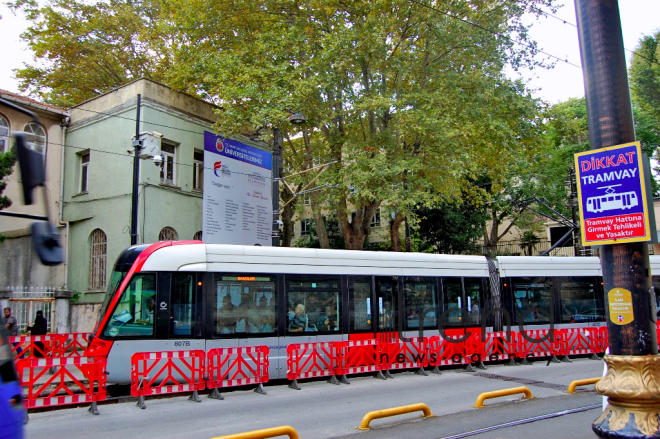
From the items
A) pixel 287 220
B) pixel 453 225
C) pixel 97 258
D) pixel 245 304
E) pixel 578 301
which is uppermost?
pixel 453 225

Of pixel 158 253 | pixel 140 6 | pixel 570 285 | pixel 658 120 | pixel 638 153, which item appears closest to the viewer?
pixel 638 153

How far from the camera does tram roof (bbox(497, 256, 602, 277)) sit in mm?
16062

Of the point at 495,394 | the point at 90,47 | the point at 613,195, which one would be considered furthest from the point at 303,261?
the point at 90,47

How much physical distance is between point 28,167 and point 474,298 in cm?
1356

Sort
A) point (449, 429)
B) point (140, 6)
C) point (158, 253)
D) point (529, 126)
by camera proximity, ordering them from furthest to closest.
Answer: point (140, 6), point (529, 126), point (158, 253), point (449, 429)

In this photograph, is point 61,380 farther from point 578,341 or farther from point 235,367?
point 578,341

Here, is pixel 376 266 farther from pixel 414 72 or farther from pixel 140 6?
pixel 140 6

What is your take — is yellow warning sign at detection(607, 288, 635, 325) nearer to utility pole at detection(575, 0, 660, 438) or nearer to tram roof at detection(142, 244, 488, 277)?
utility pole at detection(575, 0, 660, 438)

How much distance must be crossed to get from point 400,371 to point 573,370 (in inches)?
175

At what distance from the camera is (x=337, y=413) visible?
9117 mm

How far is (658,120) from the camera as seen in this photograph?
30266 millimetres

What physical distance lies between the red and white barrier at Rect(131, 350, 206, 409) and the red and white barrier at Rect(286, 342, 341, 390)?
6.40 ft

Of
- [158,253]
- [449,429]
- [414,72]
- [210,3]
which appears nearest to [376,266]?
[158,253]

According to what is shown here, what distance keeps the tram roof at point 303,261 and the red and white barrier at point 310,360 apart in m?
1.82
